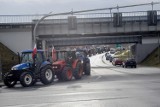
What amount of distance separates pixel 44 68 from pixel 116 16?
30.6 meters

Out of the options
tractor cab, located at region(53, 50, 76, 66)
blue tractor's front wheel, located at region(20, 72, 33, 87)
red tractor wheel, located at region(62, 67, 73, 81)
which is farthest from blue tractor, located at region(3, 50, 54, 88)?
tractor cab, located at region(53, 50, 76, 66)

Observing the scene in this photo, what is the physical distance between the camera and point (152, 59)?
8362 centimetres

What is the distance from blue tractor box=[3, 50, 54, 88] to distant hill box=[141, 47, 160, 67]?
173ft

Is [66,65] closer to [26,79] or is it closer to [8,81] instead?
[26,79]

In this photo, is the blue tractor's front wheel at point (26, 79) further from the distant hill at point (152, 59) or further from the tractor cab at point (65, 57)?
the distant hill at point (152, 59)

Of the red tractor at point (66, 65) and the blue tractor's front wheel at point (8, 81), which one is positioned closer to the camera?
the blue tractor's front wheel at point (8, 81)

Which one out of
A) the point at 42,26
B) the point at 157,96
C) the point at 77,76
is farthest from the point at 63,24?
the point at 157,96

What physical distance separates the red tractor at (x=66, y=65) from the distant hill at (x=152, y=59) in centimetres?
4738

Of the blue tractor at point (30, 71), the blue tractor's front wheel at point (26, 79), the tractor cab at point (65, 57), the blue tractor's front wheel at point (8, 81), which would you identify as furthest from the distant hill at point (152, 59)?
the blue tractor's front wheel at point (26, 79)

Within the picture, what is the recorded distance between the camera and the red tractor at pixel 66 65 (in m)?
29.5

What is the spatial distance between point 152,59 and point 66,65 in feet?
182

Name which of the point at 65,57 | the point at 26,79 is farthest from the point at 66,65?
the point at 26,79

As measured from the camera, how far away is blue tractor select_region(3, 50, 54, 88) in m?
25.5

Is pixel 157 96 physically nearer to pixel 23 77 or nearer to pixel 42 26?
pixel 23 77
